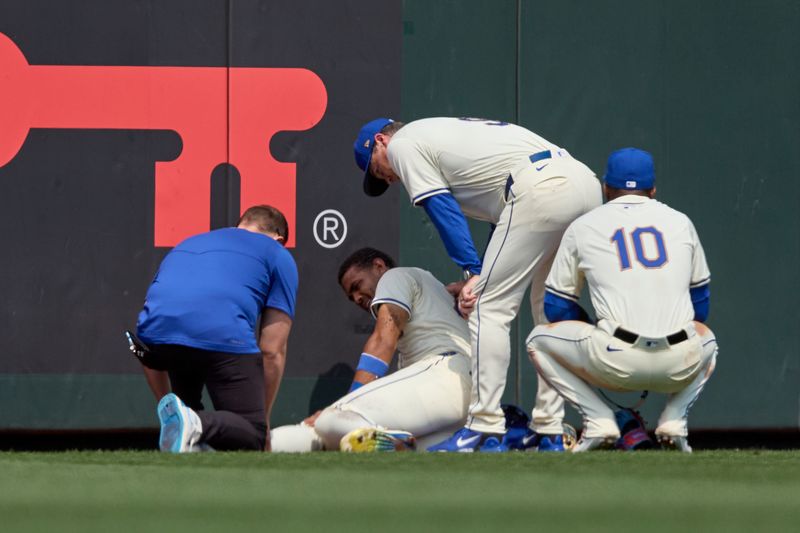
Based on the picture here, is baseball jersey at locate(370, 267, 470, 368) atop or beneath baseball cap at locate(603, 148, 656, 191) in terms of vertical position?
beneath

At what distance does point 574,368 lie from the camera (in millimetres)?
5602

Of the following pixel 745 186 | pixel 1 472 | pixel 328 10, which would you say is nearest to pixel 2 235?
pixel 328 10

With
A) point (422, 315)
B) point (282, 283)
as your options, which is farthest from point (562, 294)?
point (282, 283)

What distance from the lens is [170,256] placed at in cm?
612

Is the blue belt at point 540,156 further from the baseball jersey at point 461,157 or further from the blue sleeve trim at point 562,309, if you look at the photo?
the blue sleeve trim at point 562,309

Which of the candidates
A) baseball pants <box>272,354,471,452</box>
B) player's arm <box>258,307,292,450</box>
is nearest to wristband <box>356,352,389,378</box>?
baseball pants <box>272,354,471,452</box>

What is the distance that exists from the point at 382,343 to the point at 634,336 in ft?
4.53

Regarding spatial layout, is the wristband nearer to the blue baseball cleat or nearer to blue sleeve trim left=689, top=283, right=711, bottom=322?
the blue baseball cleat

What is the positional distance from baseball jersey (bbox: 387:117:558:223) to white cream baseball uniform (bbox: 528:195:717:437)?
1.68 feet

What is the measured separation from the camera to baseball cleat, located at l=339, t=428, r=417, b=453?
5578 mm

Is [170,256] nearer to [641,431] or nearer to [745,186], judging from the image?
[641,431]

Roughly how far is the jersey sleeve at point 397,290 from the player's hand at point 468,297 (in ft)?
1.32

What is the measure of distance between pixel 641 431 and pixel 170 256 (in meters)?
2.22

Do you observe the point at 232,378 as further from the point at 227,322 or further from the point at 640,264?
the point at 640,264
